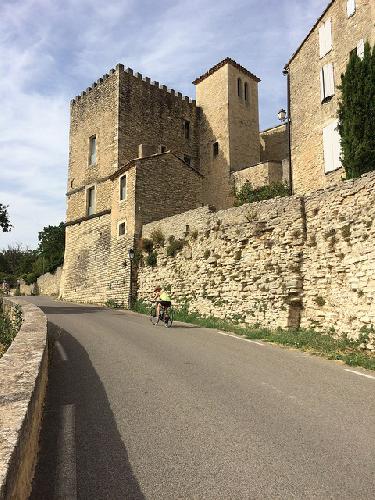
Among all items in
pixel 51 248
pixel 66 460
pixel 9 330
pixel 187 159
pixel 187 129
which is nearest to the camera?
pixel 66 460

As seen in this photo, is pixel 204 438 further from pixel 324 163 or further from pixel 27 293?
Answer: pixel 27 293

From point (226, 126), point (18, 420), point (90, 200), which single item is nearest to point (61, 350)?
point (18, 420)

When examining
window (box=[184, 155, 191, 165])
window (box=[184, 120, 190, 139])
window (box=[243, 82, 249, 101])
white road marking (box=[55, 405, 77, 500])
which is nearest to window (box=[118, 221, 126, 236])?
window (box=[184, 155, 191, 165])

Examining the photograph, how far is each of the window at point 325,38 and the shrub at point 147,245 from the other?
12.8 meters

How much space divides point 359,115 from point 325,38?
7.66 metres

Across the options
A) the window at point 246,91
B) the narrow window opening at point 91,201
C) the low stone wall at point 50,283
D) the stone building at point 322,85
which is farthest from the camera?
the low stone wall at point 50,283

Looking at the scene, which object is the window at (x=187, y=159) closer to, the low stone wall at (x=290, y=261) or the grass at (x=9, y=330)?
the low stone wall at (x=290, y=261)

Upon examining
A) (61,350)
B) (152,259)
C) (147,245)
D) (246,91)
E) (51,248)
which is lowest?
(61,350)

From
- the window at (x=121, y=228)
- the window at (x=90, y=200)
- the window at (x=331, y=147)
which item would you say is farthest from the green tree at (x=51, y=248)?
the window at (x=331, y=147)

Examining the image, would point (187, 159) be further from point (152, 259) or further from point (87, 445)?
point (87, 445)

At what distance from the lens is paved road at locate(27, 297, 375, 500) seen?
3383mm

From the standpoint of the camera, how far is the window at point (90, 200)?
1219 inches

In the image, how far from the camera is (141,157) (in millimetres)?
26781

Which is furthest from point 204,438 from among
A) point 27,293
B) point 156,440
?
point 27,293
